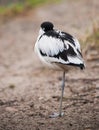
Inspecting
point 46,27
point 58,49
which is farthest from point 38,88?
point 58,49

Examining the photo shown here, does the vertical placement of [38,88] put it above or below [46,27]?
below

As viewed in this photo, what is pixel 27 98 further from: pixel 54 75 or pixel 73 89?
pixel 54 75

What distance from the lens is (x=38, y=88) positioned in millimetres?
8305

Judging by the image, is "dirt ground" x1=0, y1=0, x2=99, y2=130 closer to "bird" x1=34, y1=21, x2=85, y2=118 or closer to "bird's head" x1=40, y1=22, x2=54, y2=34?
"bird" x1=34, y1=21, x2=85, y2=118

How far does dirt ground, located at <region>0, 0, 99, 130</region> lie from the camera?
21.3 feet

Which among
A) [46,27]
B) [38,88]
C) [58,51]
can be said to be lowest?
[38,88]

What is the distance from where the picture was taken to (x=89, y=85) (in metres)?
8.06

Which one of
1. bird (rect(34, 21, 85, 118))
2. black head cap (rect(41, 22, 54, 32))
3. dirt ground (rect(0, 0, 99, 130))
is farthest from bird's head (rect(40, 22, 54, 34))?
dirt ground (rect(0, 0, 99, 130))

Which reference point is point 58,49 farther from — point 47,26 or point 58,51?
point 47,26

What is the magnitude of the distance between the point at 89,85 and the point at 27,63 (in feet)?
8.63

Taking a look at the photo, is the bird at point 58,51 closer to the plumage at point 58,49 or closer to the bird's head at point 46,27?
the plumage at point 58,49

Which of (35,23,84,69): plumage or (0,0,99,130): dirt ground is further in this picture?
(0,0,99,130): dirt ground

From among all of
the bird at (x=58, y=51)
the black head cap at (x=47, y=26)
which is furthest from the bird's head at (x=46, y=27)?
the bird at (x=58, y=51)

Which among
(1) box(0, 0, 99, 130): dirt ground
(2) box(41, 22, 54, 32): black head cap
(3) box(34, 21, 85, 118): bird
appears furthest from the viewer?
(2) box(41, 22, 54, 32): black head cap
